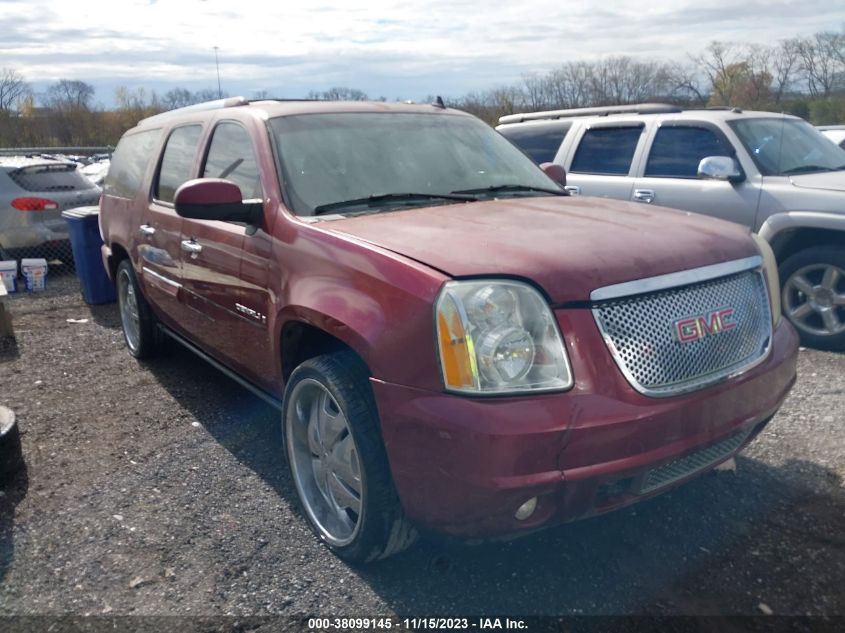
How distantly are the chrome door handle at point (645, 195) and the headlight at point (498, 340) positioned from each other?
4600 millimetres

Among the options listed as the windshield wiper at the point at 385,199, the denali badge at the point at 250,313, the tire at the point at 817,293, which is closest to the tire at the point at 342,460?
the denali badge at the point at 250,313

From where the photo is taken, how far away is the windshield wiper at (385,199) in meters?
3.51

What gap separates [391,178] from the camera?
3779mm

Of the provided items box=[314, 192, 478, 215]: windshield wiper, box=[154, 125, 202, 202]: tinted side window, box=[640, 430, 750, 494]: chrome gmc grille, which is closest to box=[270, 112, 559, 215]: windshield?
box=[314, 192, 478, 215]: windshield wiper

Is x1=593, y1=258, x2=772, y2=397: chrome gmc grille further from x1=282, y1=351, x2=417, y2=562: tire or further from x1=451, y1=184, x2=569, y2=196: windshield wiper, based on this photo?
x1=451, y1=184, x2=569, y2=196: windshield wiper

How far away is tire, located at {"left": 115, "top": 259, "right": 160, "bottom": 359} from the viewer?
562cm

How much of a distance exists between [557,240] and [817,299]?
3.95 metres

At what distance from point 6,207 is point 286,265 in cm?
747

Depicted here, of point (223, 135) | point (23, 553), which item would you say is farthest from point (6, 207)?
point (23, 553)

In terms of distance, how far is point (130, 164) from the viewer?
5.80m

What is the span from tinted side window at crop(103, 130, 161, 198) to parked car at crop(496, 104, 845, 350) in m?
3.90

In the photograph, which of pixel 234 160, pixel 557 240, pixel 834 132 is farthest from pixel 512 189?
pixel 834 132

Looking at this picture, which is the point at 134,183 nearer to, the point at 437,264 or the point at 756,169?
the point at 437,264

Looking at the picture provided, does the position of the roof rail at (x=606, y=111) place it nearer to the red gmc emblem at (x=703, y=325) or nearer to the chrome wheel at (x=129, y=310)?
the chrome wheel at (x=129, y=310)
